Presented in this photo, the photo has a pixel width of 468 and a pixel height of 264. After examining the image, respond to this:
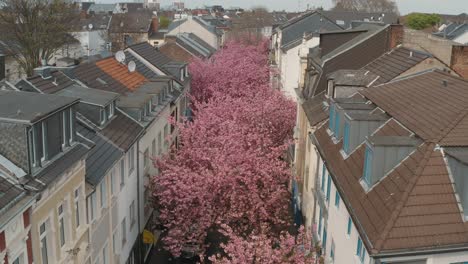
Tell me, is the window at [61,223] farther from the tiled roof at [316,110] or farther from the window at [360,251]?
the tiled roof at [316,110]

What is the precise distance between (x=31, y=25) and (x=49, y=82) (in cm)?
2745

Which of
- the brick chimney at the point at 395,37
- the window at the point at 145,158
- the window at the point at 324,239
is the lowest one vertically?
the window at the point at 324,239

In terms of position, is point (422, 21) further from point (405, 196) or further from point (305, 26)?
point (405, 196)

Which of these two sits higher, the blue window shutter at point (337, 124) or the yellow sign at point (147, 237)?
the blue window shutter at point (337, 124)

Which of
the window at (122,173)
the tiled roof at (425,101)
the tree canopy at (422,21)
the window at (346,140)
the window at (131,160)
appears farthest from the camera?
the tree canopy at (422,21)

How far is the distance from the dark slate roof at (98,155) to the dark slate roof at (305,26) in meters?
33.5

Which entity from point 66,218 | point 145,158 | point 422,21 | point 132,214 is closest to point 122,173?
point 132,214

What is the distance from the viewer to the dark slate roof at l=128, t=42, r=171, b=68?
3781cm

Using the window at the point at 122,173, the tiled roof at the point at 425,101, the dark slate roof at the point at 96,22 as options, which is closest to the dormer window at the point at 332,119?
the tiled roof at the point at 425,101

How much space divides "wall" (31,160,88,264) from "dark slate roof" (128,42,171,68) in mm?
23244

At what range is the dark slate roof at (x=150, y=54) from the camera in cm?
3781

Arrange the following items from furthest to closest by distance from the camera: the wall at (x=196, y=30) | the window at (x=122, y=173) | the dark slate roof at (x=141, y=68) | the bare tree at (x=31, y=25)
→ the wall at (x=196, y=30), the bare tree at (x=31, y=25), the dark slate roof at (x=141, y=68), the window at (x=122, y=173)

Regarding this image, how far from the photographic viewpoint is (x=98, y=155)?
17797 mm

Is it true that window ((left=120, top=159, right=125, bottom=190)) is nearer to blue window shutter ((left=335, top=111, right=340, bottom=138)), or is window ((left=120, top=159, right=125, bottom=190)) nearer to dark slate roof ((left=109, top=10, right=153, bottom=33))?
blue window shutter ((left=335, top=111, right=340, bottom=138))
